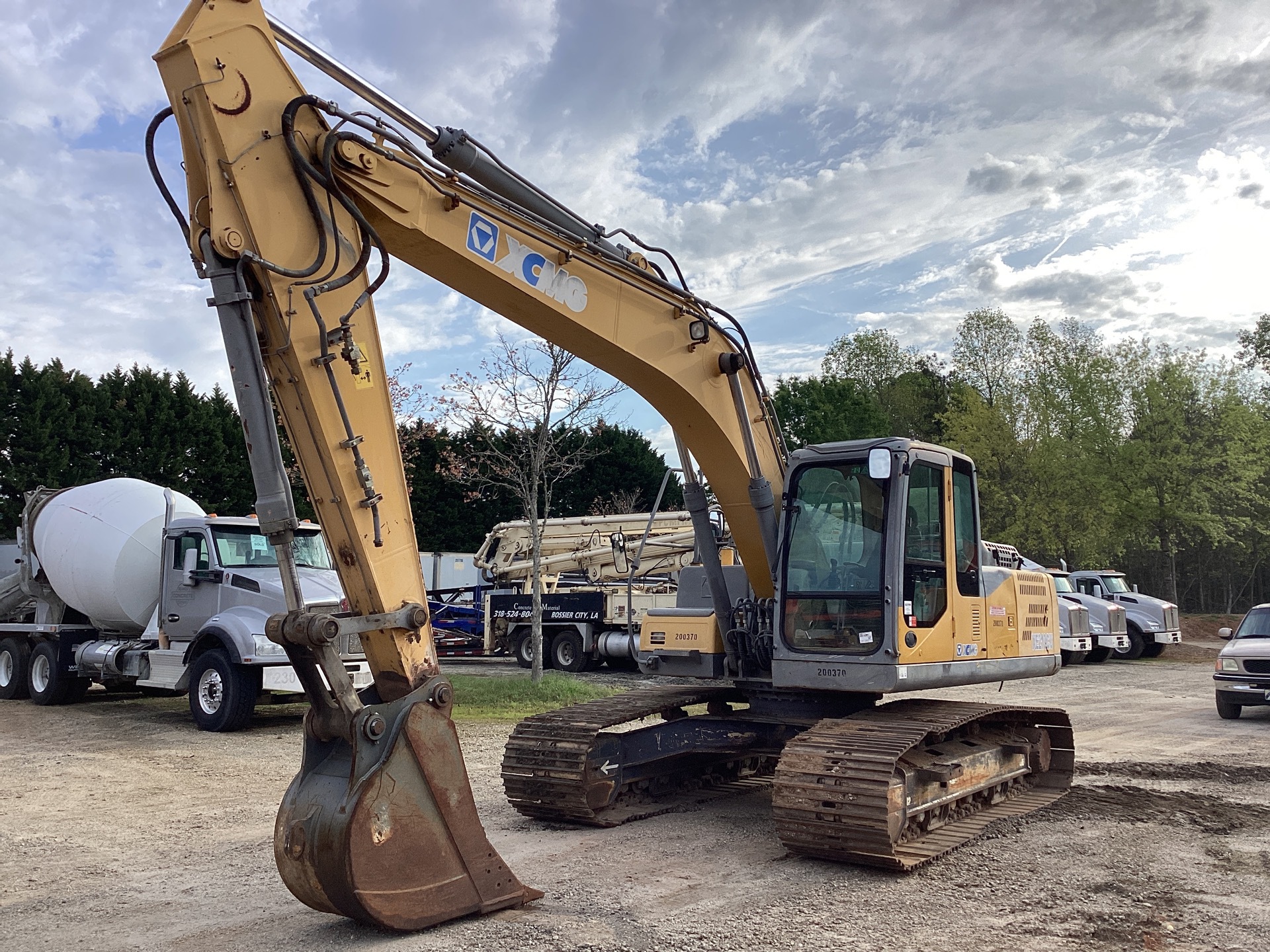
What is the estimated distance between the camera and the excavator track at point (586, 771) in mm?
7738

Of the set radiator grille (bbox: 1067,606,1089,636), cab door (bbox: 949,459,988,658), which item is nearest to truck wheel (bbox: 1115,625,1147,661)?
radiator grille (bbox: 1067,606,1089,636)

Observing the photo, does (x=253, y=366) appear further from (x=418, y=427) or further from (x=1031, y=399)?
(x=1031, y=399)

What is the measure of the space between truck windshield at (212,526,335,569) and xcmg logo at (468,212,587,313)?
8730 mm

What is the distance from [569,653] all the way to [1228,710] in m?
11.8

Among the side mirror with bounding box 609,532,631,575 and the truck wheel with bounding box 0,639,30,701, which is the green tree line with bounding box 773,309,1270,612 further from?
the truck wheel with bounding box 0,639,30,701

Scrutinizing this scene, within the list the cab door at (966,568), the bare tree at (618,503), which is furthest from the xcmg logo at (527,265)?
the bare tree at (618,503)

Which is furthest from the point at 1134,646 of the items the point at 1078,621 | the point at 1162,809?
the point at 1162,809

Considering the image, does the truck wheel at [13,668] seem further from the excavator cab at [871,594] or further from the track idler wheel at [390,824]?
the track idler wheel at [390,824]

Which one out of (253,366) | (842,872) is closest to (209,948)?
(253,366)

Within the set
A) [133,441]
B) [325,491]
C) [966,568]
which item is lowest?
[966,568]

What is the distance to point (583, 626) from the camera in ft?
70.5

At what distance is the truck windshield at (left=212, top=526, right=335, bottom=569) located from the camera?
14305 mm

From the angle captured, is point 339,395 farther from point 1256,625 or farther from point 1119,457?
point 1119,457

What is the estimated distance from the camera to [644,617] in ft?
29.3
